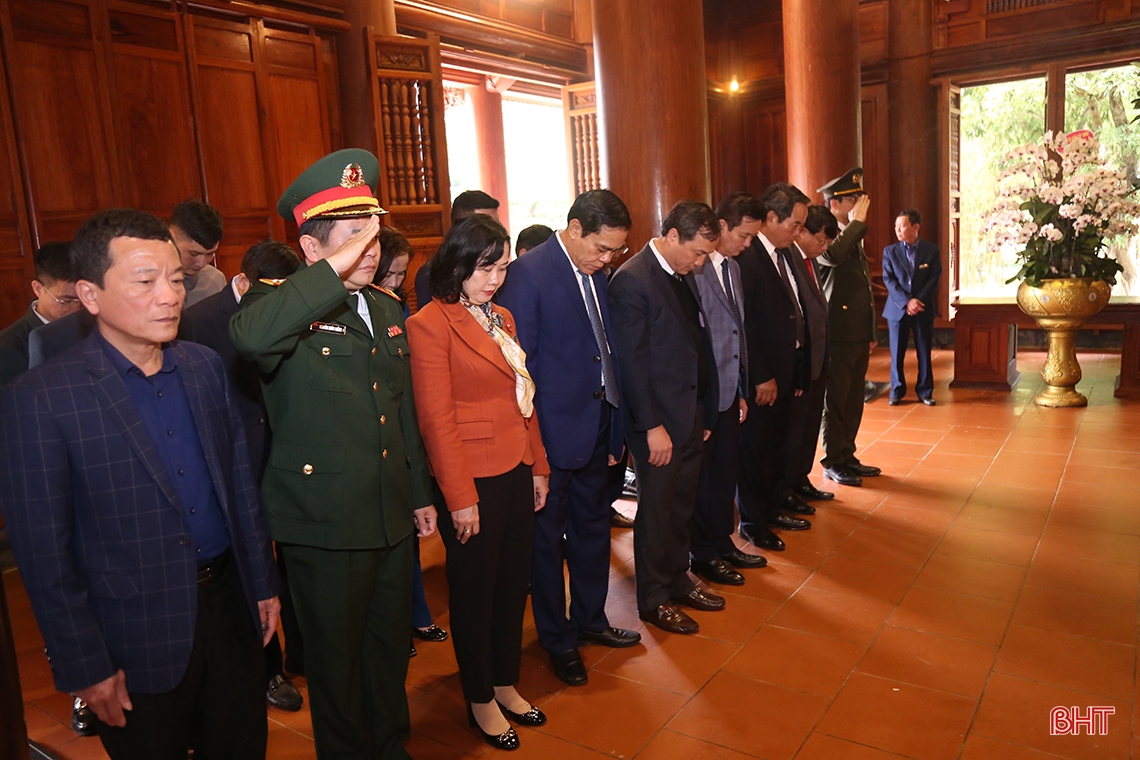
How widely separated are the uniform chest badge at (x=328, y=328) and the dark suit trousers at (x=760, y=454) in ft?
8.24

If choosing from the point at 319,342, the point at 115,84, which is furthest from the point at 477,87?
the point at 319,342

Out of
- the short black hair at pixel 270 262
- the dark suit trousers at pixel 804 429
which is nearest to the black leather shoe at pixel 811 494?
the dark suit trousers at pixel 804 429

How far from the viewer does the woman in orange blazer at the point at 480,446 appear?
228 centimetres

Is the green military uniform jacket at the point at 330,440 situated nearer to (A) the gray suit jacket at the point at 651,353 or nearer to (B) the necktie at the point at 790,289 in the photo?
(A) the gray suit jacket at the point at 651,353

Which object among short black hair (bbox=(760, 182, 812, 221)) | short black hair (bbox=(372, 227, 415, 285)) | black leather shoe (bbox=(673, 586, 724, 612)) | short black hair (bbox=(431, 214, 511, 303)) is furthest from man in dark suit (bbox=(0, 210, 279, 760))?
short black hair (bbox=(760, 182, 812, 221))

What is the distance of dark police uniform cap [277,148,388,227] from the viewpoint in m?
1.94

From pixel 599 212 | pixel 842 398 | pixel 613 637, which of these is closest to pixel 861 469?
pixel 842 398

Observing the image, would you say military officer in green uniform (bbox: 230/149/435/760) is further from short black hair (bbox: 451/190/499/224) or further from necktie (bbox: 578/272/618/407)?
short black hair (bbox: 451/190/499/224)

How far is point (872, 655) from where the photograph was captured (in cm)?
291

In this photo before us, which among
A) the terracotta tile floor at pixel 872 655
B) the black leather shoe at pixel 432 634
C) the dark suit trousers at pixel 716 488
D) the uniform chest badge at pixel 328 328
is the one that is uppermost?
the uniform chest badge at pixel 328 328

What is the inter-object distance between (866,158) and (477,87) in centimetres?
475

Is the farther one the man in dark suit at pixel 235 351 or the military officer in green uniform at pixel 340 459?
the man in dark suit at pixel 235 351

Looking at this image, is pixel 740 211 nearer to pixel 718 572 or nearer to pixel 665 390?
pixel 665 390

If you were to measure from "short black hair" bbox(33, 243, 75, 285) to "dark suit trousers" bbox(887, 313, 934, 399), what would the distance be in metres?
6.15
